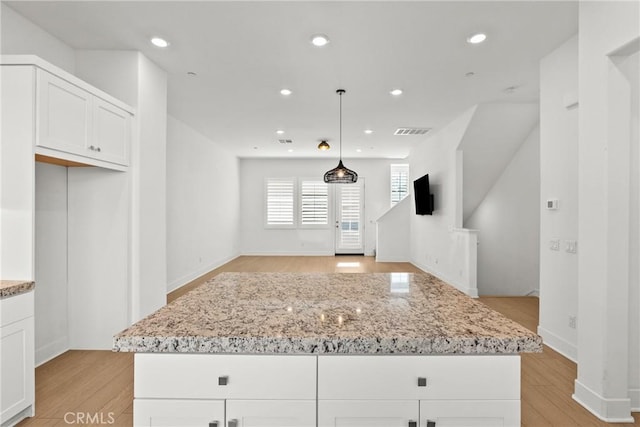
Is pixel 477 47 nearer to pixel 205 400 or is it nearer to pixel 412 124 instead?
pixel 412 124

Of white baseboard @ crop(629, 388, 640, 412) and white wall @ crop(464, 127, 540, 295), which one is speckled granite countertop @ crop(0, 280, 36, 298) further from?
white wall @ crop(464, 127, 540, 295)

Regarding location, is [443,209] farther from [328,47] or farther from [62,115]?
[62,115]

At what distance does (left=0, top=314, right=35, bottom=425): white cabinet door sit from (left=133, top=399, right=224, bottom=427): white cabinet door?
149 cm

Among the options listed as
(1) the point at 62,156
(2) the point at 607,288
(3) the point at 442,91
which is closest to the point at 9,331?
(1) the point at 62,156

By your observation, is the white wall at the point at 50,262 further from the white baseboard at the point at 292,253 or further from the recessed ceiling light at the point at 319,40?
the white baseboard at the point at 292,253

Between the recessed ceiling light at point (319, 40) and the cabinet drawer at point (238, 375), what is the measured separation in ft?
9.00

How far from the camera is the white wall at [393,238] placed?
8.38 metres

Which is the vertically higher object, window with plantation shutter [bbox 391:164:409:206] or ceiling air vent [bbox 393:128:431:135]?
ceiling air vent [bbox 393:128:431:135]

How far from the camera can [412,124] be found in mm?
5805

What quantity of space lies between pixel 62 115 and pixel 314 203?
7276 mm

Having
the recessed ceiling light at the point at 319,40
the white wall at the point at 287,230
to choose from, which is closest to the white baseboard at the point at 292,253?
the white wall at the point at 287,230

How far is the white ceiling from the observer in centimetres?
252

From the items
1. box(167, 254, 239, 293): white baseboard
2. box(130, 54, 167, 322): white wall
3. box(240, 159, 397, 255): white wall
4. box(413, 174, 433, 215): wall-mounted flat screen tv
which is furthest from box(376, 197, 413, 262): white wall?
box(130, 54, 167, 322): white wall

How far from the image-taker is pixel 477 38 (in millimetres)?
2889
